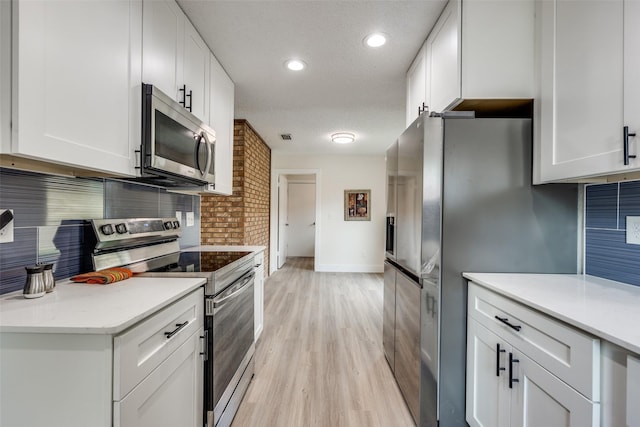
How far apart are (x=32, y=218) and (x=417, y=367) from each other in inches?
76.0

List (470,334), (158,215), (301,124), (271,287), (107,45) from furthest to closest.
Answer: (271,287)
(301,124)
(158,215)
(470,334)
(107,45)

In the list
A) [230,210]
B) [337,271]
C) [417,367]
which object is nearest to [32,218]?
[417,367]

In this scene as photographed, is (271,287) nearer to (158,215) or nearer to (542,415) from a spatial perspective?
(158,215)

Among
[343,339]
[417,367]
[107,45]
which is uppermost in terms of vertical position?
[107,45]

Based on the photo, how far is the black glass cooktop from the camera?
55.3 inches

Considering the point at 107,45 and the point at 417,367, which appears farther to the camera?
the point at 417,367

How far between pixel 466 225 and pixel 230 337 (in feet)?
4.69

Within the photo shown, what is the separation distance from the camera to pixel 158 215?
6.18ft

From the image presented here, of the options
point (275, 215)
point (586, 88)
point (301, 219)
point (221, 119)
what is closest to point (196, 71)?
point (221, 119)

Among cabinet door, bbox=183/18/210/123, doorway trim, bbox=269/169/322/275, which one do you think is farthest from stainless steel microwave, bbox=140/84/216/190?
doorway trim, bbox=269/169/322/275

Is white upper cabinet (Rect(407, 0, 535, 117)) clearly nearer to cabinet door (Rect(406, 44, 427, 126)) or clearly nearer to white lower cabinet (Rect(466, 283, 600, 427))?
cabinet door (Rect(406, 44, 427, 126))

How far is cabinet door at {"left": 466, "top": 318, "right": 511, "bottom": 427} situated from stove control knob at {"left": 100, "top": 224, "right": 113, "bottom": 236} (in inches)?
73.9

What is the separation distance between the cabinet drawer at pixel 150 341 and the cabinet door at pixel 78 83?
0.62 metres

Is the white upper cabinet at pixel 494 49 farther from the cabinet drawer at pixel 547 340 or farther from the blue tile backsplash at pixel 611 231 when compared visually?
the cabinet drawer at pixel 547 340
